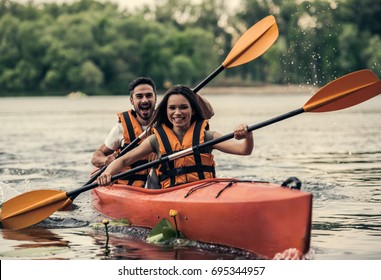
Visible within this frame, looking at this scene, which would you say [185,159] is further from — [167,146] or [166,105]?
[166,105]

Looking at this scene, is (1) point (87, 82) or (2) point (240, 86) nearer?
(1) point (87, 82)

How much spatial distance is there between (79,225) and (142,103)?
1203 mm

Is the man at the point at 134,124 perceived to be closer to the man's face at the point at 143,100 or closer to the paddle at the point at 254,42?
the man's face at the point at 143,100

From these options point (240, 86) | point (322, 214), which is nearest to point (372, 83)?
point (322, 214)

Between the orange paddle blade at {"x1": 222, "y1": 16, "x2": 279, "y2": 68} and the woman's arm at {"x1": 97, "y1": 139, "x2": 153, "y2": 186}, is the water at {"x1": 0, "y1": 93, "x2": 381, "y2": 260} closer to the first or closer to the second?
the woman's arm at {"x1": 97, "y1": 139, "x2": 153, "y2": 186}

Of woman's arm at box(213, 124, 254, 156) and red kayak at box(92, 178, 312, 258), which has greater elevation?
woman's arm at box(213, 124, 254, 156)

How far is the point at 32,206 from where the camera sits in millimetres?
7035

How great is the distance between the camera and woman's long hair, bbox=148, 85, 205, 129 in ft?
20.1

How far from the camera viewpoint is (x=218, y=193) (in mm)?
5730

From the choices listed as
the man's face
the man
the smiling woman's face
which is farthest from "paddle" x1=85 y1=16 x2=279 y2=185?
the smiling woman's face

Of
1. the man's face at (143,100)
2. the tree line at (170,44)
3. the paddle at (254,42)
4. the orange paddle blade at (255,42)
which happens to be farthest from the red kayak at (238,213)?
the tree line at (170,44)

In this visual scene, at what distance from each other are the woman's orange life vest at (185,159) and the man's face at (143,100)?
896 mm

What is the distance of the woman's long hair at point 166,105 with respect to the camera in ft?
20.1
